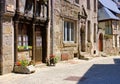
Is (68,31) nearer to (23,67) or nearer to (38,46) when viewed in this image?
(38,46)

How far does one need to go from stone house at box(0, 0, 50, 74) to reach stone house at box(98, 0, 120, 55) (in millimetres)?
16660

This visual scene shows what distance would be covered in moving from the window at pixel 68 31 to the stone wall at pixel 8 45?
7911 millimetres

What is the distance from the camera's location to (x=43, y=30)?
1680cm

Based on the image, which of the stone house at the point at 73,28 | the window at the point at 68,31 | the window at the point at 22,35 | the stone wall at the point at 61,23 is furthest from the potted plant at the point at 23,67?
the window at the point at 68,31

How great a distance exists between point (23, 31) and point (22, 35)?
9.6 inches

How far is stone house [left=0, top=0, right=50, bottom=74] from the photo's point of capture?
1232cm

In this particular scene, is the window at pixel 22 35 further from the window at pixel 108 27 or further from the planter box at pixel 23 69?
the window at pixel 108 27

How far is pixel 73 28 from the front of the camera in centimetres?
2192

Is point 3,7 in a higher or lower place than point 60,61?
higher

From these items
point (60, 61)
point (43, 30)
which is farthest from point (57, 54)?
point (43, 30)

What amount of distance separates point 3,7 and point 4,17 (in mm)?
451

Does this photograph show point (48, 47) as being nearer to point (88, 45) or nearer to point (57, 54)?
point (57, 54)

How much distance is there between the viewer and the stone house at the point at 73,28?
1811 cm

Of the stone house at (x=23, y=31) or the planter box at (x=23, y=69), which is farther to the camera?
→ the planter box at (x=23, y=69)
